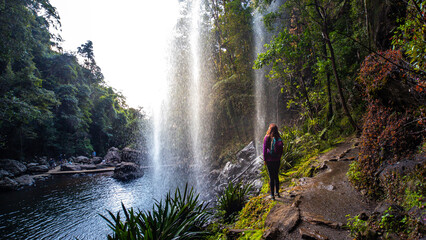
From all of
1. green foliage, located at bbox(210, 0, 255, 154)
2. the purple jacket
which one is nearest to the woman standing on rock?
the purple jacket

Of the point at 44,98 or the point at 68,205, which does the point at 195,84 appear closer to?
the point at 68,205

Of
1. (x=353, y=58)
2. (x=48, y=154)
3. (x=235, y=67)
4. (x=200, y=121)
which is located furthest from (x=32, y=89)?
(x=353, y=58)

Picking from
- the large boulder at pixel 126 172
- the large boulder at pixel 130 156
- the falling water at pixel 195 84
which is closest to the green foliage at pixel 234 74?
the falling water at pixel 195 84

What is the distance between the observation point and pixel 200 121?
1548 centimetres

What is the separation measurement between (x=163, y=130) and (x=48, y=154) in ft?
57.9

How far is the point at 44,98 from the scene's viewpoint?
63.4 feet

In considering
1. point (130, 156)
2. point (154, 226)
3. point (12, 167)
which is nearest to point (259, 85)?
point (154, 226)

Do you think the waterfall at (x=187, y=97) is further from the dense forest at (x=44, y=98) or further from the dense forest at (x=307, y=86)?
the dense forest at (x=44, y=98)

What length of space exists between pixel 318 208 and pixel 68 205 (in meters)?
12.1

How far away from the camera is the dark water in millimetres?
7004

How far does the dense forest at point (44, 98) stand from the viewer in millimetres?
13852

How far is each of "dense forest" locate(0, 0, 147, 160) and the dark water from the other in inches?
273

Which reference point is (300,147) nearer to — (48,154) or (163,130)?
(163,130)

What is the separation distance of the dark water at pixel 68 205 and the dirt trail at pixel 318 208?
4.44 m
